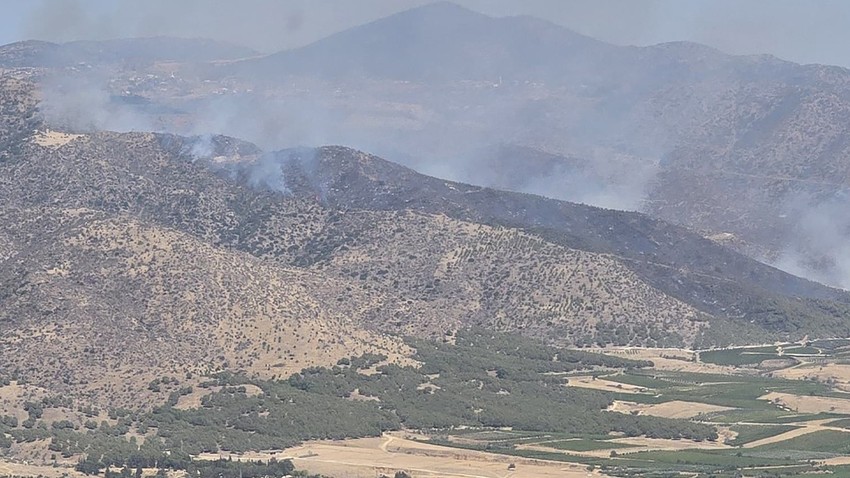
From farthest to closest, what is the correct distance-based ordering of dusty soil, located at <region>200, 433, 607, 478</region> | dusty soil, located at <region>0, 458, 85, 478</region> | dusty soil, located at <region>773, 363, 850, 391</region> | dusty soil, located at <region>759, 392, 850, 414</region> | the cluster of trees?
dusty soil, located at <region>773, 363, 850, 391</region>, dusty soil, located at <region>759, 392, 850, 414</region>, the cluster of trees, dusty soil, located at <region>200, 433, 607, 478</region>, dusty soil, located at <region>0, 458, 85, 478</region>

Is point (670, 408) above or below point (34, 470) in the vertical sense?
above

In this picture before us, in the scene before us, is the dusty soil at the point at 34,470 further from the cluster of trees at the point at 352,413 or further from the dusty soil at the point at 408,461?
the dusty soil at the point at 408,461

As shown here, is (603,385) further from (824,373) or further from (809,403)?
(824,373)

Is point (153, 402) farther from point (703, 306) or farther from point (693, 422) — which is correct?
point (703, 306)

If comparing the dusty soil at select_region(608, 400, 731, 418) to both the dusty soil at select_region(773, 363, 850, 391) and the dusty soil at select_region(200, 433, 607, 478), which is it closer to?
the dusty soil at select_region(773, 363, 850, 391)

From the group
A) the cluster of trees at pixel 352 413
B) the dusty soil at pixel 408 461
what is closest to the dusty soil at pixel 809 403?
the cluster of trees at pixel 352 413

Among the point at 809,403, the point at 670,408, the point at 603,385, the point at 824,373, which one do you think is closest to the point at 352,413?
the point at 670,408

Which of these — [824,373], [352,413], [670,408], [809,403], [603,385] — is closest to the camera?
[352,413]

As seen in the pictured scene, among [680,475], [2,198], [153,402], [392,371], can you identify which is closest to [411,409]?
[392,371]

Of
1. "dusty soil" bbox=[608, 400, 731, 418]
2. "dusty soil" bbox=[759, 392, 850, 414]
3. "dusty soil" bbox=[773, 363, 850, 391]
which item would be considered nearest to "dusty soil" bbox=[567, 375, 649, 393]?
"dusty soil" bbox=[608, 400, 731, 418]

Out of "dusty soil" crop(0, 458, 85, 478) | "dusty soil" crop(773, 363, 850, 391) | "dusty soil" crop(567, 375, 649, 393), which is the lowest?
"dusty soil" crop(0, 458, 85, 478)

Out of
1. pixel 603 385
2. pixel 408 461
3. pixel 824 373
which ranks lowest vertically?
pixel 408 461
